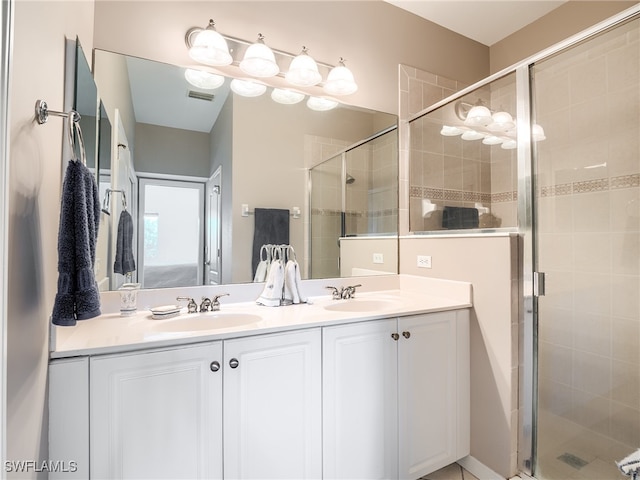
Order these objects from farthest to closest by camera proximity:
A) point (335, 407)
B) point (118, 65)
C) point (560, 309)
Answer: point (560, 309) → point (118, 65) → point (335, 407)

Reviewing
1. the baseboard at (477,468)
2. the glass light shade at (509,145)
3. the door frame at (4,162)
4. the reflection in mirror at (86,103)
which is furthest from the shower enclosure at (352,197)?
the door frame at (4,162)

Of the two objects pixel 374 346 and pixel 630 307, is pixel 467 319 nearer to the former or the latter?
pixel 374 346

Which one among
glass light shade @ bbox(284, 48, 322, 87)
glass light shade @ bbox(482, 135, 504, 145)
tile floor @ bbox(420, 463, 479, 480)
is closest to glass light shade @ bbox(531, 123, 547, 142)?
glass light shade @ bbox(482, 135, 504, 145)

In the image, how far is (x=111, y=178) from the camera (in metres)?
1.46

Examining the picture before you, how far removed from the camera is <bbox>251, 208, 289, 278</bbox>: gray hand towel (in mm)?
1801

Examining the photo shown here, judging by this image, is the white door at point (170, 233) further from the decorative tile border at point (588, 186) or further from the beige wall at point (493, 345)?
the decorative tile border at point (588, 186)

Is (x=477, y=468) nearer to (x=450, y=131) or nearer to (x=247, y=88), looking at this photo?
(x=450, y=131)

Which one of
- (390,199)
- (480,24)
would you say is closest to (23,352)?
(390,199)

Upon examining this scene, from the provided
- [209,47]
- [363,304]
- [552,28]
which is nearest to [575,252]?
[363,304]

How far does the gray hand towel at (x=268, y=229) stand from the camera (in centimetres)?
180

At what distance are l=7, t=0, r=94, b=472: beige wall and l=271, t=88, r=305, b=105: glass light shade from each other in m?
0.97

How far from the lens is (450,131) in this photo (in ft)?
7.00

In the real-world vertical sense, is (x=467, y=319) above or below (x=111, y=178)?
below

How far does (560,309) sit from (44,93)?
7.33 ft
